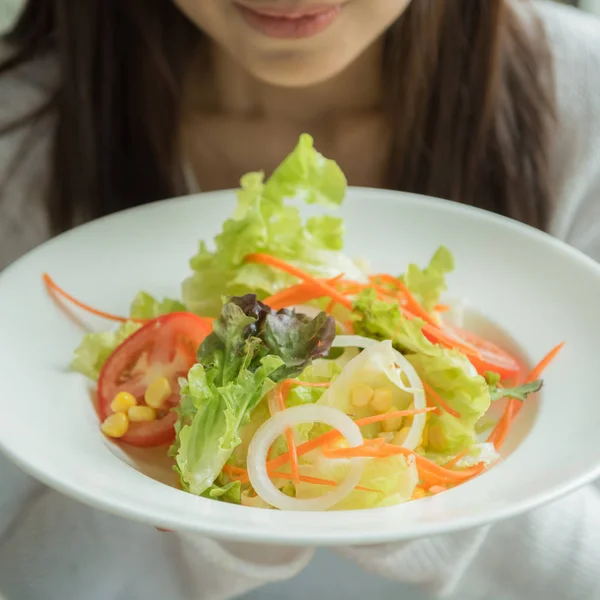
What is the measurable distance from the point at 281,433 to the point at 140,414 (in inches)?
9.2

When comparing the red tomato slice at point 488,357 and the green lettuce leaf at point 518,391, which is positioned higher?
the green lettuce leaf at point 518,391

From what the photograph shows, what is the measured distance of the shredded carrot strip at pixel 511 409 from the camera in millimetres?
1078

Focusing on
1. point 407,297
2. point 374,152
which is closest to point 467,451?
point 407,297

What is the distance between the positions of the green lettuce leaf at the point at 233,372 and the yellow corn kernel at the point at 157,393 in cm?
8

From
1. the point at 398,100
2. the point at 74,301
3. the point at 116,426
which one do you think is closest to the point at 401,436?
the point at 116,426

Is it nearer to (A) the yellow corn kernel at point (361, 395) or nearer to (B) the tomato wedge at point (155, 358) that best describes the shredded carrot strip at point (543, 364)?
(A) the yellow corn kernel at point (361, 395)

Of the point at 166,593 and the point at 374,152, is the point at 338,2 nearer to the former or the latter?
the point at 374,152

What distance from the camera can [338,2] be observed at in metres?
1.32

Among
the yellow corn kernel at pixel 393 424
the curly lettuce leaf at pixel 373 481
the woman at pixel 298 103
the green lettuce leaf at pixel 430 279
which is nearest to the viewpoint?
the curly lettuce leaf at pixel 373 481

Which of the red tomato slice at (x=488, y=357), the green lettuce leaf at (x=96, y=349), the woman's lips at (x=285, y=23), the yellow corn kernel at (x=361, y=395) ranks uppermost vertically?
the woman's lips at (x=285, y=23)

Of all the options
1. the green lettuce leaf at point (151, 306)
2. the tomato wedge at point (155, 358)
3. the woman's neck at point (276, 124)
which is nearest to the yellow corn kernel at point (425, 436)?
the tomato wedge at point (155, 358)

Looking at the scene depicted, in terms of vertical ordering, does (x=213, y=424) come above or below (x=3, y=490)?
above

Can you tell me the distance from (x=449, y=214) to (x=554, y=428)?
58 centimetres

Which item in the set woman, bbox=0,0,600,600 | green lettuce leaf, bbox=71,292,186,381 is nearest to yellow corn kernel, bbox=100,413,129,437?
green lettuce leaf, bbox=71,292,186,381
